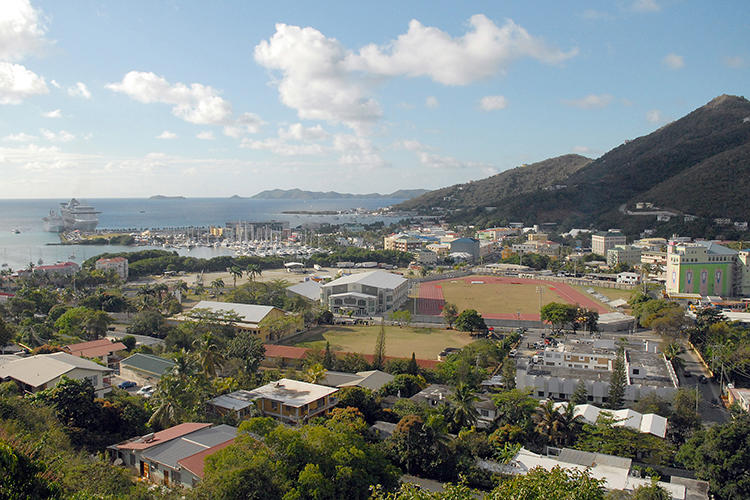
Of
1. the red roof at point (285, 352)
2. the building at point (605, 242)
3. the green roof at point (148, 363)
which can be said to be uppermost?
the building at point (605, 242)

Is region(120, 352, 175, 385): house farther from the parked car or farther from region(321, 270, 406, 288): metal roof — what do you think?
region(321, 270, 406, 288): metal roof

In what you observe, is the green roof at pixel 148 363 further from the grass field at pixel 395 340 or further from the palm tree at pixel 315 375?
the grass field at pixel 395 340

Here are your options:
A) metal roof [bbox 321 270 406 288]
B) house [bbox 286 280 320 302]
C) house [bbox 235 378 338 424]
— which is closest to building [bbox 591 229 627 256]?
metal roof [bbox 321 270 406 288]

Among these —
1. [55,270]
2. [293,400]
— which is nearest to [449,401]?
[293,400]

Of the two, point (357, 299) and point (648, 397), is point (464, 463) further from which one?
point (357, 299)

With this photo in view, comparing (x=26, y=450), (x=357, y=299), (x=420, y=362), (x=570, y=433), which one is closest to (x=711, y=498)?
(x=570, y=433)

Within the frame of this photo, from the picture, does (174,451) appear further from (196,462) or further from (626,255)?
(626,255)

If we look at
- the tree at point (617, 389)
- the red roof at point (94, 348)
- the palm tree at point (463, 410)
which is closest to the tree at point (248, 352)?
the red roof at point (94, 348)
